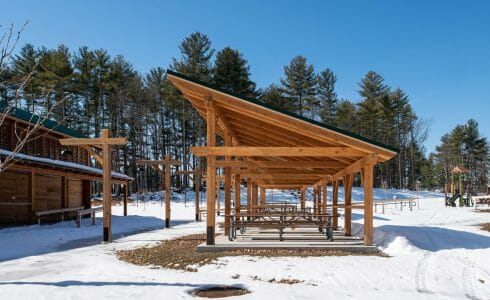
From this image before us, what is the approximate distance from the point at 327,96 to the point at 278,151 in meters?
43.1

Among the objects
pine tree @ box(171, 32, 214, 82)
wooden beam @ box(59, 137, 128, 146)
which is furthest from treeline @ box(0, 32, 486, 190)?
wooden beam @ box(59, 137, 128, 146)

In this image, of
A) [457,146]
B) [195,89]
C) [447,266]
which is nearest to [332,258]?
[447,266]

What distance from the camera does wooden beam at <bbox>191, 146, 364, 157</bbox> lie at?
419 inches

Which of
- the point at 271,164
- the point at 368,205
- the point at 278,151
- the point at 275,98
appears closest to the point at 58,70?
the point at 275,98

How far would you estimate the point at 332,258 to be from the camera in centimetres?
925

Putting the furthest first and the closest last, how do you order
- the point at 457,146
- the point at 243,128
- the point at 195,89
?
the point at 457,146
the point at 243,128
the point at 195,89

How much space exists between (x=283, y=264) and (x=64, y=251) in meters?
5.93

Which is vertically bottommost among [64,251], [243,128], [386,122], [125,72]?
[64,251]

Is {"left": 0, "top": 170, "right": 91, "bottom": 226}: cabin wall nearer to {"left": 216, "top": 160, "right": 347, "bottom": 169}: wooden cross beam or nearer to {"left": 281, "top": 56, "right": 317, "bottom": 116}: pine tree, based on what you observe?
{"left": 216, "top": 160, "right": 347, "bottom": 169}: wooden cross beam

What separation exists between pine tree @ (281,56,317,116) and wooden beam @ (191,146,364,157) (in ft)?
126

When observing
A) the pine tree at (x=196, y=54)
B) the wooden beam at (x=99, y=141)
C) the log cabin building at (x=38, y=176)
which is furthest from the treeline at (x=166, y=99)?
the wooden beam at (x=99, y=141)

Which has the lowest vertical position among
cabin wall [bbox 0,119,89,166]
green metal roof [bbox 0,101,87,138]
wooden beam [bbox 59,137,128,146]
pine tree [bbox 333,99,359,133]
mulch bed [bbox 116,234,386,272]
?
mulch bed [bbox 116,234,386,272]

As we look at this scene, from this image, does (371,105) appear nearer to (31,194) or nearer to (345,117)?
(345,117)

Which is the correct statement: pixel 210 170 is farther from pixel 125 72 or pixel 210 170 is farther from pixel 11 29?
pixel 125 72
